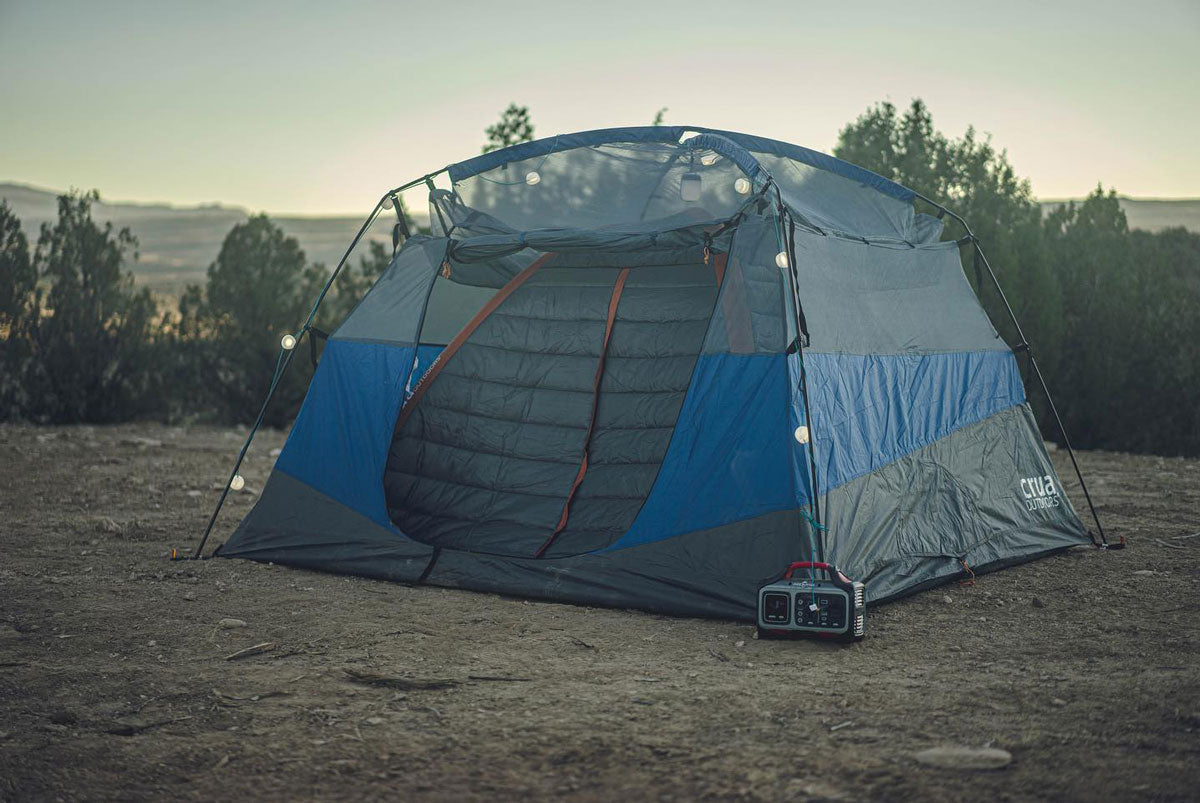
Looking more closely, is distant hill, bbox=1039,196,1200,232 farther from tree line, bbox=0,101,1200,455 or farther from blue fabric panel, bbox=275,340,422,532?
blue fabric panel, bbox=275,340,422,532

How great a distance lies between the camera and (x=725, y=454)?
5.40 m

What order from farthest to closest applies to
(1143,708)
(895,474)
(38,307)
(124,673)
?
(38,307), (895,474), (124,673), (1143,708)

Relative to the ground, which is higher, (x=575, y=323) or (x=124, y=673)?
(x=575, y=323)

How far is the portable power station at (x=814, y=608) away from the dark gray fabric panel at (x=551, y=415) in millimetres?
1411

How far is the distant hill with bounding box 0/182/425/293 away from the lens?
63219 mm

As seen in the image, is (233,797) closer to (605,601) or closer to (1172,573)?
(605,601)

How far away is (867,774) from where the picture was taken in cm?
315

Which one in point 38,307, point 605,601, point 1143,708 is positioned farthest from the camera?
point 38,307

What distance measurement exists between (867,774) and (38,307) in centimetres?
1388

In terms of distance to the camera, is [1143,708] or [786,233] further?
[786,233]

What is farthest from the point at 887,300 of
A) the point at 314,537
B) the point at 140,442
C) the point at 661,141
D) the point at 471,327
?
the point at 140,442

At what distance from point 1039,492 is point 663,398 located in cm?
269

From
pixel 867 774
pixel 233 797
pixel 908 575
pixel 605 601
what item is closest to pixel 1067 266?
pixel 908 575

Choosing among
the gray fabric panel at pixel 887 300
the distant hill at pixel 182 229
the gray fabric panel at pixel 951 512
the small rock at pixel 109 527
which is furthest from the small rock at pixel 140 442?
the distant hill at pixel 182 229
